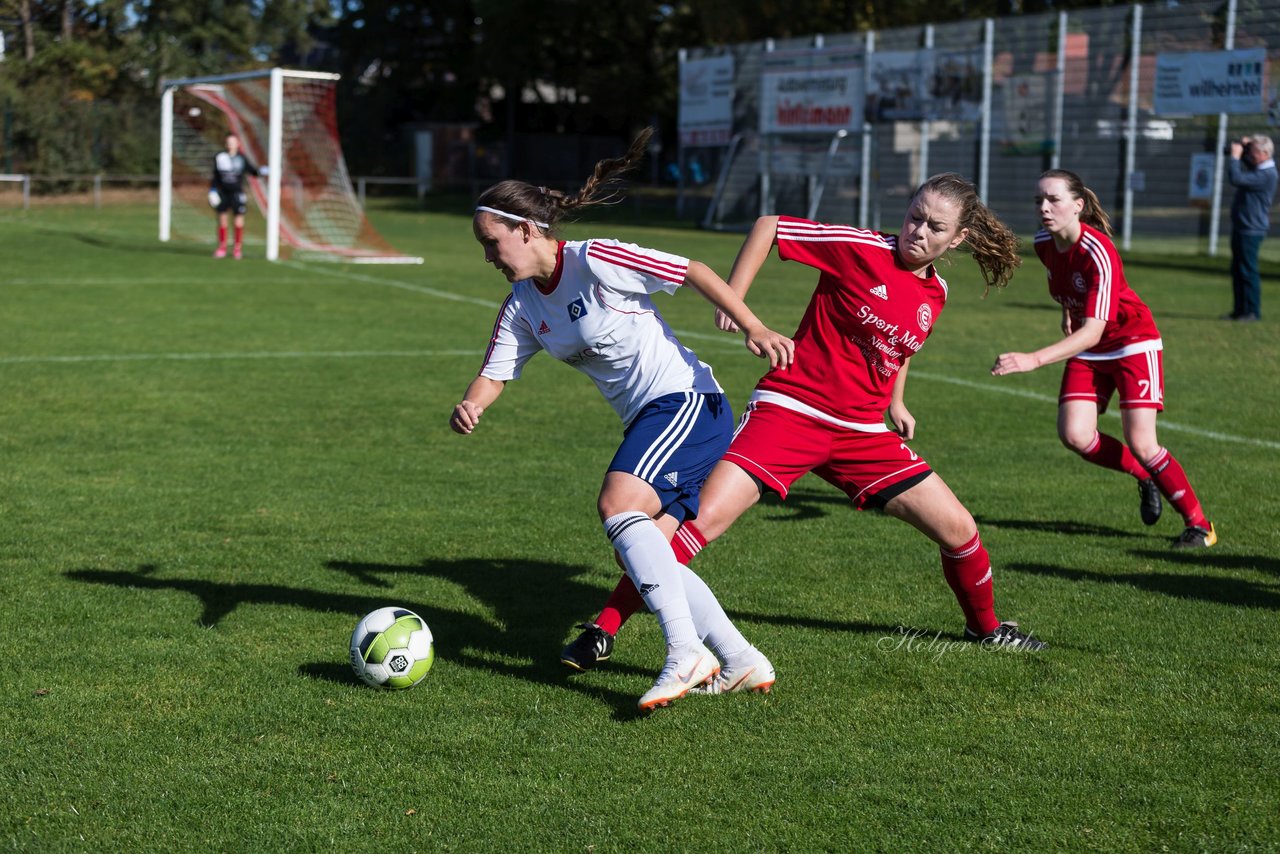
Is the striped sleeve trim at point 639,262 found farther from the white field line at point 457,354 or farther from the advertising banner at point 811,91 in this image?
the advertising banner at point 811,91

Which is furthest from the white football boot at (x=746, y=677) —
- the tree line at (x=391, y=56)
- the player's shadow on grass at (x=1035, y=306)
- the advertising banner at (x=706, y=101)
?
the tree line at (x=391, y=56)

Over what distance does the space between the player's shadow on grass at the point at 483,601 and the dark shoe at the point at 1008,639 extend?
51.3 inches

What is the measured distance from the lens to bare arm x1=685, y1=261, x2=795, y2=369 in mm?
4434

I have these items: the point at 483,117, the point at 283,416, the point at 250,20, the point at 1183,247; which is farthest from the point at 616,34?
the point at 283,416

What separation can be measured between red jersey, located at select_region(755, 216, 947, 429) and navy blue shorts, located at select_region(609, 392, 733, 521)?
285 mm

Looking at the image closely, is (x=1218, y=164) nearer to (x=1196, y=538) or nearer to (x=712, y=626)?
(x=1196, y=538)

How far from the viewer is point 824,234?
5.03m

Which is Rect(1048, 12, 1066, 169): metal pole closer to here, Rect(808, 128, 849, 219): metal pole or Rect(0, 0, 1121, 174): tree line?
Rect(808, 128, 849, 219): metal pole

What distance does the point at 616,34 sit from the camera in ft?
181

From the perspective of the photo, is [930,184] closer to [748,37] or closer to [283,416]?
[283,416]

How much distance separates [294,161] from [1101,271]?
21510mm

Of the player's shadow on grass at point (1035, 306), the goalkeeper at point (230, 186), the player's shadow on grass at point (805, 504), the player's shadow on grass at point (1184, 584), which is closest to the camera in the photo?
the player's shadow on grass at point (1184, 584)

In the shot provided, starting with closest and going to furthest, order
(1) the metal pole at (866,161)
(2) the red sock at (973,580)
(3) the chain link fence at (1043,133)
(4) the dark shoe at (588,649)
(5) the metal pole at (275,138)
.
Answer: (4) the dark shoe at (588,649)
(2) the red sock at (973,580)
(5) the metal pole at (275,138)
(3) the chain link fence at (1043,133)
(1) the metal pole at (866,161)

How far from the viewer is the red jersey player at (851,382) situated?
16.1 ft
